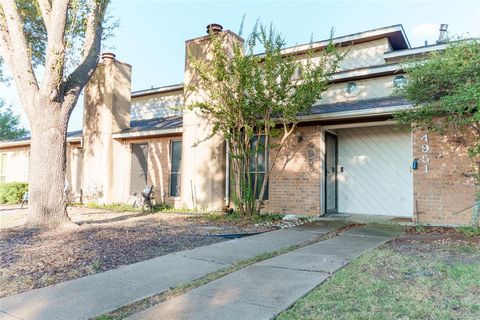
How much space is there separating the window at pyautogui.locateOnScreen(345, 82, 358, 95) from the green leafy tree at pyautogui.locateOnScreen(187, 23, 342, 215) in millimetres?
2140

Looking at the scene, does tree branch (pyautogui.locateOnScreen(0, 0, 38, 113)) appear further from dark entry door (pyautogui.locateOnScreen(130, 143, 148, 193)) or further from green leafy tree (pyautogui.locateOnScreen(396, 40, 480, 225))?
green leafy tree (pyautogui.locateOnScreen(396, 40, 480, 225))

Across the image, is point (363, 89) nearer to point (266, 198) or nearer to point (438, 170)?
point (438, 170)

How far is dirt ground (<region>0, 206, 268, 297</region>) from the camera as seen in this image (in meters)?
4.10

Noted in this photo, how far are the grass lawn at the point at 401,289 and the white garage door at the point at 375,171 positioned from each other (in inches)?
168

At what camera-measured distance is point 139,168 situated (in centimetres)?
1307

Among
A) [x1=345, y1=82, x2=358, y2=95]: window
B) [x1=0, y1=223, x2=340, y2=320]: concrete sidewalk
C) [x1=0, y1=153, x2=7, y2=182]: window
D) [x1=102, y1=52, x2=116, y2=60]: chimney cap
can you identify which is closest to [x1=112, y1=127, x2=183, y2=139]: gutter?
[x1=102, y1=52, x2=116, y2=60]: chimney cap

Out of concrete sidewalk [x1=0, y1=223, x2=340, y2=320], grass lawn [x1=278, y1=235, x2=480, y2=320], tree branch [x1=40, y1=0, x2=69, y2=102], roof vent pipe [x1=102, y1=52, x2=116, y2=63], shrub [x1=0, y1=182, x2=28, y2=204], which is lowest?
concrete sidewalk [x1=0, y1=223, x2=340, y2=320]

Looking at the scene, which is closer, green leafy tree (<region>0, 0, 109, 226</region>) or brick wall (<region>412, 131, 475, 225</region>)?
green leafy tree (<region>0, 0, 109, 226</region>)

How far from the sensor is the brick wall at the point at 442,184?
756cm

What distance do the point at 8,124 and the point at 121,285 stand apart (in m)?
31.2

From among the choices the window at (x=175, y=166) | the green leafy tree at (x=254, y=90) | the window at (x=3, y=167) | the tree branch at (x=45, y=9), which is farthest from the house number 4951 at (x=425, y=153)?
the window at (x=3, y=167)

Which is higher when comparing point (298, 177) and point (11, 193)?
point (298, 177)

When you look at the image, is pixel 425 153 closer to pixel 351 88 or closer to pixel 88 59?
pixel 351 88

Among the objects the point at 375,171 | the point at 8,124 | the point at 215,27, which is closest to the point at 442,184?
the point at 375,171
